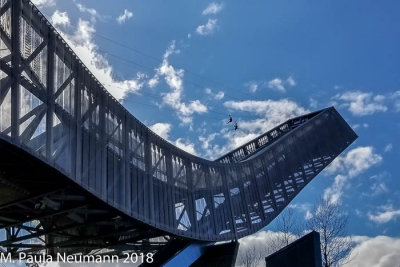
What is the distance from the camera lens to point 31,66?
23.8 metres

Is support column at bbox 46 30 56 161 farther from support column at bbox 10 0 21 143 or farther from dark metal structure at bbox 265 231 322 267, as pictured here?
dark metal structure at bbox 265 231 322 267

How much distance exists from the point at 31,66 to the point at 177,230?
14467 millimetres

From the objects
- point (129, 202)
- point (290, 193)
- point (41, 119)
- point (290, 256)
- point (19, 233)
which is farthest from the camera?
point (290, 193)

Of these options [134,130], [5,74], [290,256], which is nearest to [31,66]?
[5,74]

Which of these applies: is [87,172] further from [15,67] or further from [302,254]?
[302,254]

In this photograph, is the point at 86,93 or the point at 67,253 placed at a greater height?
the point at 86,93

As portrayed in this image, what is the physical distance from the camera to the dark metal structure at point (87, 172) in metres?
23.0

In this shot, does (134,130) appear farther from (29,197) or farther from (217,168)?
(217,168)

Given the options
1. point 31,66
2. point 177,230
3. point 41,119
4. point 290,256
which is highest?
point 31,66

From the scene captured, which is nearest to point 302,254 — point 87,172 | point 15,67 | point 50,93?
point 87,172

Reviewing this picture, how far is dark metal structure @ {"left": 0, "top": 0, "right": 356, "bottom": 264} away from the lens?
75.6 ft

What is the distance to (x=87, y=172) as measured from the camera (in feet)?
86.7

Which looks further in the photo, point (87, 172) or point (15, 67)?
point (87, 172)

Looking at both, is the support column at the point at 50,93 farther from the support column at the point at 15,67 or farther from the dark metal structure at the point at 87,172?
the support column at the point at 15,67
